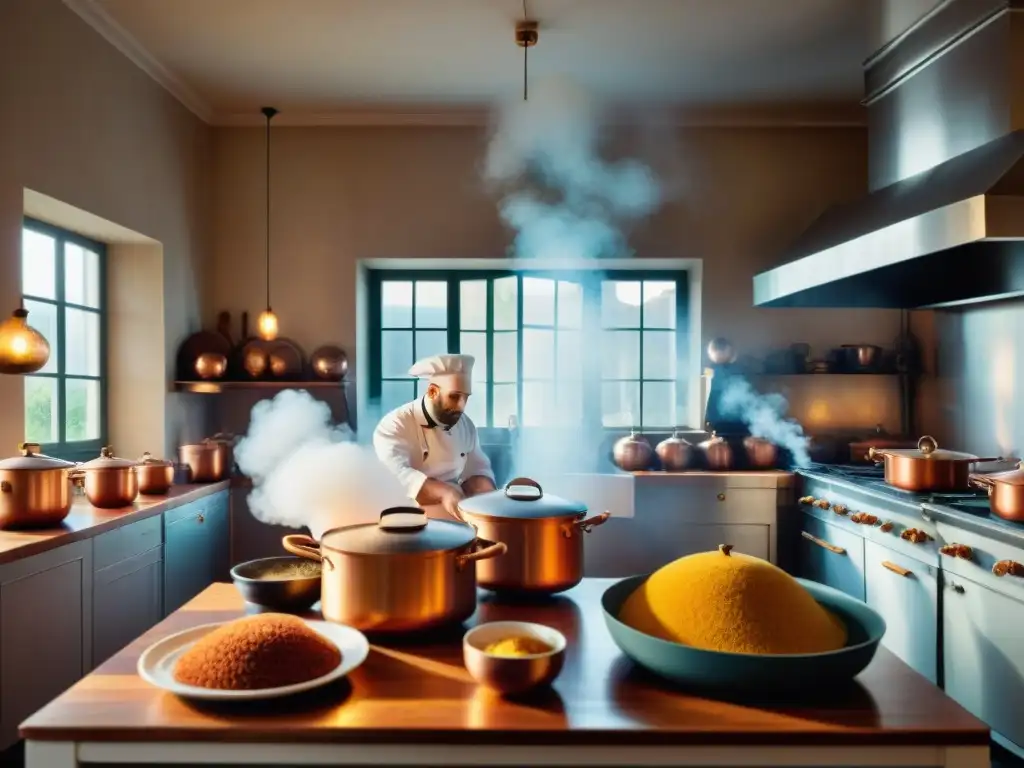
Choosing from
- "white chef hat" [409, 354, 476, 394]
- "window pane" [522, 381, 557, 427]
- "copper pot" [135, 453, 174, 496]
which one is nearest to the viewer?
"white chef hat" [409, 354, 476, 394]

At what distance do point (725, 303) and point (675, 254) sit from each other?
438 millimetres

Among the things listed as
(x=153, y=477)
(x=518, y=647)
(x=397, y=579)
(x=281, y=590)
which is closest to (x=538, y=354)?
(x=153, y=477)

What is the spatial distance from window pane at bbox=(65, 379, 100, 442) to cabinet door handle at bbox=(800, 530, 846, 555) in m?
3.73

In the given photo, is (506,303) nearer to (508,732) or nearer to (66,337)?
(66,337)

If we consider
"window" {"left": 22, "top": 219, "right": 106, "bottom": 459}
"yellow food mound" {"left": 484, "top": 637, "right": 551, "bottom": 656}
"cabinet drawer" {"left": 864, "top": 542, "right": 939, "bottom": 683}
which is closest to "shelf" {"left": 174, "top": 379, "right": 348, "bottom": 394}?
"window" {"left": 22, "top": 219, "right": 106, "bottom": 459}

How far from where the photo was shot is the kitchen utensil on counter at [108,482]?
120 inches

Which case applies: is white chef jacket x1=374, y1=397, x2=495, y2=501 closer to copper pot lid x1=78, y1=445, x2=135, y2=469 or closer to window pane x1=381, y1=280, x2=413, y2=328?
copper pot lid x1=78, y1=445, x2=135, y2=469

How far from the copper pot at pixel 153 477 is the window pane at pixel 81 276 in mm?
959

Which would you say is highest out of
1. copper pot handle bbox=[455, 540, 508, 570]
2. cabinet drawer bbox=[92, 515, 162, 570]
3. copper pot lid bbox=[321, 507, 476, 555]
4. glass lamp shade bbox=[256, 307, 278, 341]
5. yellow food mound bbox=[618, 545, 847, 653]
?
glass lamp shade bbox=[256, 307, 278, 341]

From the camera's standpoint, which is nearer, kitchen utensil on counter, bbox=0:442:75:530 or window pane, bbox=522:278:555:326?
kitchen utensil on counter, bbox=0:442:75:530

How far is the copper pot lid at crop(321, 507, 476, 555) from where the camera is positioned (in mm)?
1329

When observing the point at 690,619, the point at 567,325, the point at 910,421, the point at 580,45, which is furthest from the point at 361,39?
the point at 910,421

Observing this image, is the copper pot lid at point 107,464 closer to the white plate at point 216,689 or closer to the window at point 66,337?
the window at point 66,337

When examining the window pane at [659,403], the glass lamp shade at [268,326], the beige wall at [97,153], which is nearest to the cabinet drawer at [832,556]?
the window pane at [659,403]
